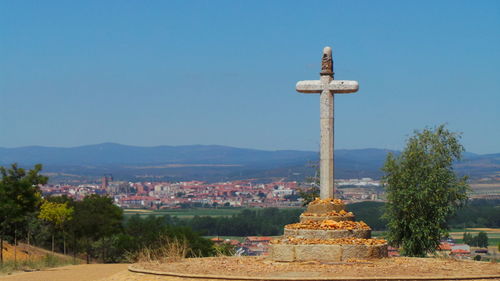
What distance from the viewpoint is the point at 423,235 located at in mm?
31266

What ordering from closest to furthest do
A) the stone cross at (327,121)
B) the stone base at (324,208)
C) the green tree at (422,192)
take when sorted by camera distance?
1. the stone base at (324,208)
2. the stone cross at (327,121)
3. the green tree at (422,192)

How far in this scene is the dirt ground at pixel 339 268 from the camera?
1897 centimetres

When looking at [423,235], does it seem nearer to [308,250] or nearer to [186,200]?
[308,250]

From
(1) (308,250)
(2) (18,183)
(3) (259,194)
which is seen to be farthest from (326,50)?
(3) (259,194)

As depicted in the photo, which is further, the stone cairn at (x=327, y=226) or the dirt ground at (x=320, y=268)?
the stone cairn at (x=327, y=226)

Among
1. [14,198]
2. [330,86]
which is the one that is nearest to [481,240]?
[14,198]

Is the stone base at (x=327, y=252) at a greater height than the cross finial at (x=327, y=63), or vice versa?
the cross finial at (x=327, y=63)

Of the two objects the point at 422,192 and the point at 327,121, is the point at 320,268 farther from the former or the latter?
the point at 422,192

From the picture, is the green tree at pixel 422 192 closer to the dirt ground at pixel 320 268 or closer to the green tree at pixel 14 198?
the dirt ground at pixel 320 268

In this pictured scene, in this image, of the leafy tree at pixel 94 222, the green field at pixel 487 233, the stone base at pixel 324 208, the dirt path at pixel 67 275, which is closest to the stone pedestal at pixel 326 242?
the stone base at pixel 324 208

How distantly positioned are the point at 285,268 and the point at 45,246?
129 feet

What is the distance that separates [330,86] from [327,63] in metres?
0.78

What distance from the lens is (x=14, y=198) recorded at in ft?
109

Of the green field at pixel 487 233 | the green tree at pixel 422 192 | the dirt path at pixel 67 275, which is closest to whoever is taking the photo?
the dirt path at pixel 67 275
